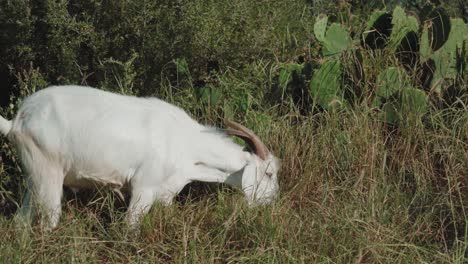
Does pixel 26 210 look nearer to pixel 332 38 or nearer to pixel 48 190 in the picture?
pixel 48 190

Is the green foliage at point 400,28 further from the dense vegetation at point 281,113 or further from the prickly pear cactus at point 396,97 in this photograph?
the prickly pear cactus at point 396,97

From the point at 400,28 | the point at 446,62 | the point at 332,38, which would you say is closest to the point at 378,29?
the point at 400,28

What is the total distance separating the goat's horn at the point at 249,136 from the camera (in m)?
6.79

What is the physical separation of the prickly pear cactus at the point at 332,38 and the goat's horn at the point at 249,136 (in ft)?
5.29

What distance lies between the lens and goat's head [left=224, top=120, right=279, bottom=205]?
6695mm

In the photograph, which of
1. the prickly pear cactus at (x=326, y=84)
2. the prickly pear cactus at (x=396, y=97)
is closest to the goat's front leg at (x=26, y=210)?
the prickly pear cactus at (x=326, y=84)

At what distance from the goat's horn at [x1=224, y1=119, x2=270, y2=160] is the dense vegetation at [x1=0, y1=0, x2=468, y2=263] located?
384mm

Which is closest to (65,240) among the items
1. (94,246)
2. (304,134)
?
(94,246)

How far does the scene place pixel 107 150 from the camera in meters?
6.33

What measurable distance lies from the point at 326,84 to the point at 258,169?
1.29 meters

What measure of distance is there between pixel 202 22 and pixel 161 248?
109 inches

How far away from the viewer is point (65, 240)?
5.86 meters

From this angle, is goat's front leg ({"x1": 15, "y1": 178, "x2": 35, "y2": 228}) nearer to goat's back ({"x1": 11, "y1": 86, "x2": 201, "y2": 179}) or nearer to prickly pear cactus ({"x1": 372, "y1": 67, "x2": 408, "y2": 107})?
goat's back ({"x1": 11, "y1": 86, "x2": 201, "y2": 179})

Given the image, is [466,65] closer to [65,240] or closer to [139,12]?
[139,12]
